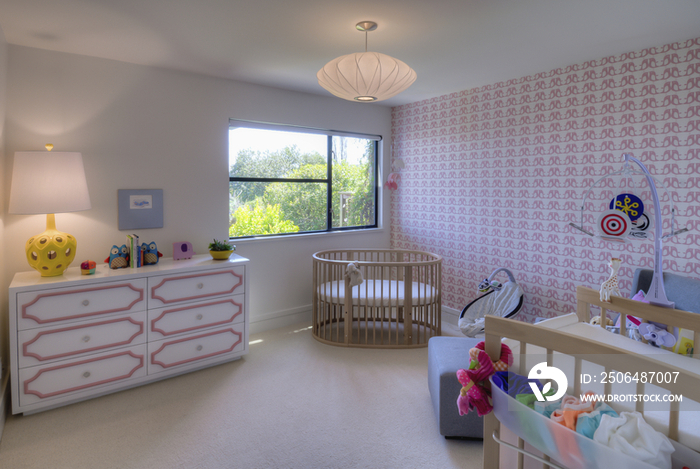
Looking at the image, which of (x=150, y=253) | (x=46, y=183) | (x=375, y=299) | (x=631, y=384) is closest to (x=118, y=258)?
(x=150, y=253)

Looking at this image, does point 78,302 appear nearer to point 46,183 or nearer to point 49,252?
point 49,252

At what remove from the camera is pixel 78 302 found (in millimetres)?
2434

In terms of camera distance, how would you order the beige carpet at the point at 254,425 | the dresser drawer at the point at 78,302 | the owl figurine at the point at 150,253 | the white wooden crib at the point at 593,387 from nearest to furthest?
the white wooden crib at the point at 593,387, the beige carpet at the point at 254,425, the dresser drawer at the point at 78,302, the owl figurine at the point at 150,253

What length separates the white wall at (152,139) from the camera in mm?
2668

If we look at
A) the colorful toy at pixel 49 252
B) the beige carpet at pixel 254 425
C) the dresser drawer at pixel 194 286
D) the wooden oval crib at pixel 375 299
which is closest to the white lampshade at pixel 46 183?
the colorful toy at pixel 49 252

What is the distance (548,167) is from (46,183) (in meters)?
3.52

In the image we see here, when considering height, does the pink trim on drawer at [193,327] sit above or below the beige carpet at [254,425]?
above

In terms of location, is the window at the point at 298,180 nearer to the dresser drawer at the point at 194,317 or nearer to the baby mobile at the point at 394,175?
the baby mobile at the point at 394,175

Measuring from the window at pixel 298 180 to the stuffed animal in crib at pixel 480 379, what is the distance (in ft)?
8.75

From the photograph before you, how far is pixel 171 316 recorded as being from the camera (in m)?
2.79

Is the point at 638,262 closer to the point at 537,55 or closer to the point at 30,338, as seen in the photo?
the point at 537,55

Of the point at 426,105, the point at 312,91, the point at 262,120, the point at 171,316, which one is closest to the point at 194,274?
the point at 171,316

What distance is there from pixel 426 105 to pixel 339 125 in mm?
938

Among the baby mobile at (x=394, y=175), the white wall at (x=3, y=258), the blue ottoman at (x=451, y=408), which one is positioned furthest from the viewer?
the baby mobile at (x=394, y=175)
